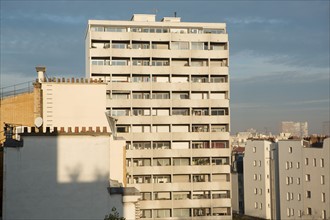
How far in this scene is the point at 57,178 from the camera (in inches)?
805

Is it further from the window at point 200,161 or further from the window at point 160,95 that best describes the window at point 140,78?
the window at point 200,161

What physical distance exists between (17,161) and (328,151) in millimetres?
61544

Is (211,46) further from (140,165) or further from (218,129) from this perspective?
(140,165)

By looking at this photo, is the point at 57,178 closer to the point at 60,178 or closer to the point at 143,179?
the point at 60,178

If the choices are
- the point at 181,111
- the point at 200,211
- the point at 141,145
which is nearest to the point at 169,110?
the point at 181,111

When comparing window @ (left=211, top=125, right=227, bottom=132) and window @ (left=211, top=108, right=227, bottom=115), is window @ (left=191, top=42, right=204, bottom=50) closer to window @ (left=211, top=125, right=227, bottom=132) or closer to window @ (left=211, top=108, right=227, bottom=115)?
window @ (left=211, top=108, right=227, bottom=115)

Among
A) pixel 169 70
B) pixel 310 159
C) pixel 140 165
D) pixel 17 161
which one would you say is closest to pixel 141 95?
pixel 169 70

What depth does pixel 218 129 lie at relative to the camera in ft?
230

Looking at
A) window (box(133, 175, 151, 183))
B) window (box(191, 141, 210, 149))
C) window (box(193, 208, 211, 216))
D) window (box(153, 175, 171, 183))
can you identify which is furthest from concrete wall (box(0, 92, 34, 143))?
window (box(193, 208, 211, 216))

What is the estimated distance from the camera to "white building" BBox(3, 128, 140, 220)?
66.0 feet

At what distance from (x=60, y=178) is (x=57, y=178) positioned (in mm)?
124

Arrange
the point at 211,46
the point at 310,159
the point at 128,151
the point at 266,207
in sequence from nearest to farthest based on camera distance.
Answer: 1. the point at 128,151
2. the point at 211,46
3. the point at 310,159
4. the point at 266,207

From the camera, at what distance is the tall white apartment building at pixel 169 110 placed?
221ft

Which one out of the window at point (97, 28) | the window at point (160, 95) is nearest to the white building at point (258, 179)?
the window at point (160, 95)
